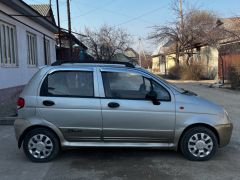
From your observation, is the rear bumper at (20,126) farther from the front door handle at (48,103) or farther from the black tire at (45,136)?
the front door handle at (48,103)

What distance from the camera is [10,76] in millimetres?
13648

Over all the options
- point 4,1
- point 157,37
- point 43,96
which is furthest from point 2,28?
point 157,37

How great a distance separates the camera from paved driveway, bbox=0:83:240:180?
543 cm

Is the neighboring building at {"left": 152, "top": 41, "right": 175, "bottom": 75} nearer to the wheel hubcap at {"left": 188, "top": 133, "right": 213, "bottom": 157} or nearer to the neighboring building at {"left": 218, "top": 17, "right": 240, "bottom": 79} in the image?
the neighboring building at {"left": 218, "top": 17, "right": 240, "bottom": 79}

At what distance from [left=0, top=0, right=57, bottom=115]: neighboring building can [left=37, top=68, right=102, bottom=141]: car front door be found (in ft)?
20.3

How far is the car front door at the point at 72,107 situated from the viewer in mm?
6035

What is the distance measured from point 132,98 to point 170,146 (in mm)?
1058

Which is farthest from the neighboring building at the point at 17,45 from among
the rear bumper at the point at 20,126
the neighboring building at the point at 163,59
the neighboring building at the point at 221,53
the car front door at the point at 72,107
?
the neighboring building at the point at 163,59

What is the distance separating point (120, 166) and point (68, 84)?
1631 mm

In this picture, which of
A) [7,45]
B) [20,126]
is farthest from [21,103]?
[7,45]

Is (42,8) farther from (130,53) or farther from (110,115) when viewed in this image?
(130,53)

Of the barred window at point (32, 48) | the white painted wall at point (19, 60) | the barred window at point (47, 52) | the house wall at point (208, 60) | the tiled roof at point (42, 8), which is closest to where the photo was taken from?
the white painted wall at point (19, 60)

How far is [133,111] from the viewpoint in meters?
6.04

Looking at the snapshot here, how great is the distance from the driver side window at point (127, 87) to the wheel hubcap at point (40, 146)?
128cm
